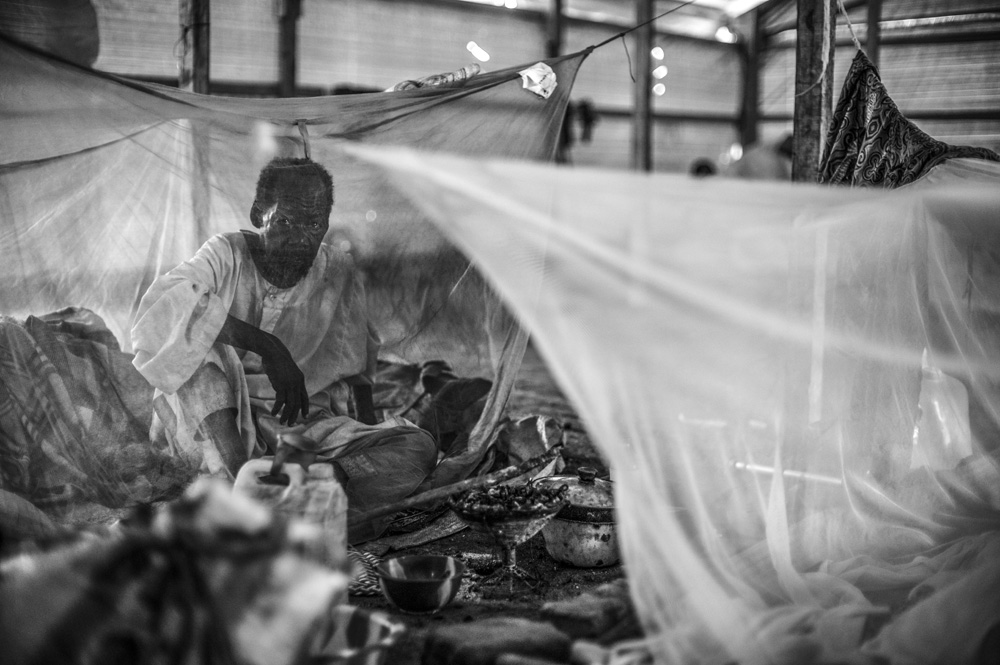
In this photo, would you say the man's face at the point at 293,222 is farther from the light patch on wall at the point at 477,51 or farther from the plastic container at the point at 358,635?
the light patch on wall at the point at 477,51

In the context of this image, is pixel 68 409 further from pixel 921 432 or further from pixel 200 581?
pixel 921 432

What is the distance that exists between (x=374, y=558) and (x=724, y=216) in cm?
165

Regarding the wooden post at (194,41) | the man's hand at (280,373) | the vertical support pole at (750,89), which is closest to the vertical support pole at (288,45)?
the wooden post at (194,41)

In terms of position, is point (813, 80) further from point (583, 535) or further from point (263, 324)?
point (263, 324)

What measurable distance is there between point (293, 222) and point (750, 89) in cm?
792

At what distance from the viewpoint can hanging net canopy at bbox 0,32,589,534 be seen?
2762 mm

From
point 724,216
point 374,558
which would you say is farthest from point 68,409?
point 724,216

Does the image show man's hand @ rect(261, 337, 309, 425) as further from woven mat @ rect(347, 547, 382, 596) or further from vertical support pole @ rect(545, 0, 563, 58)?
vertical support pole @ rect(545, 0, 563, 58)

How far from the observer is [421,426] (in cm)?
347

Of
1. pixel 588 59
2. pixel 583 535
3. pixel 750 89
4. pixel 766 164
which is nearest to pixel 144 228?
pixel 583 535

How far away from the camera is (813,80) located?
374 cm

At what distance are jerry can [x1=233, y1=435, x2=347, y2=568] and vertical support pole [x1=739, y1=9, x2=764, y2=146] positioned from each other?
27.7 feet

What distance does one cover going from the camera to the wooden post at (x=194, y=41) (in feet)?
14.6

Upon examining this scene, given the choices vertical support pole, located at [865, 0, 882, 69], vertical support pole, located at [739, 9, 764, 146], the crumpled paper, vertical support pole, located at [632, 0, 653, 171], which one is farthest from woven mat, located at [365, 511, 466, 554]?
vertical support pole, located at [739, 9, 764, 146]
